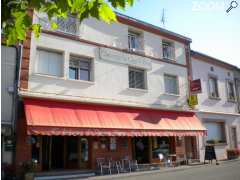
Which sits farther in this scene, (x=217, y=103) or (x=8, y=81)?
(x=217, y=103)

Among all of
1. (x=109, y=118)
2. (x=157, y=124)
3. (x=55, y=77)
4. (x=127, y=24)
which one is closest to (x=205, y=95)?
(x=157, y=124)

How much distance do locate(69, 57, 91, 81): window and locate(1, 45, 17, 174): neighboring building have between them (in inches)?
123

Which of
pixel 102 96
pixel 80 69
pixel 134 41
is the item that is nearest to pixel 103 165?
pixel 102 96

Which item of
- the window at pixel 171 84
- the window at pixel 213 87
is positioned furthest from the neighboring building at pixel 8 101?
the window at pixel 213 87

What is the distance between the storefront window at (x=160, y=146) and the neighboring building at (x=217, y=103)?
314 cm

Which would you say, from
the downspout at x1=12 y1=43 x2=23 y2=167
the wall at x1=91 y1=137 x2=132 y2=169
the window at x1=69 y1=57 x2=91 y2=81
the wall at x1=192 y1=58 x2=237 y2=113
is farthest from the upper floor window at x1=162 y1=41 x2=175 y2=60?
the downspout at x1=12 y1=43 x2=23 y2=167

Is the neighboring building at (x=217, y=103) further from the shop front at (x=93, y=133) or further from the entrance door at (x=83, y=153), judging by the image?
the entrance door at (x=83, y=153)

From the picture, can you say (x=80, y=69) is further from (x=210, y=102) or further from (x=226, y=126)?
(x=226, y=126)

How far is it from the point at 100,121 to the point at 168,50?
28.8 feet

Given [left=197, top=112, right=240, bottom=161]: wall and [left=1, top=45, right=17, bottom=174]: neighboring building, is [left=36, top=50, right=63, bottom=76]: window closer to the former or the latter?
[left=1, top=45, right=17, bottom=174]: neighboring building

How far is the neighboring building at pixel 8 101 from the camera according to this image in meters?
12.9

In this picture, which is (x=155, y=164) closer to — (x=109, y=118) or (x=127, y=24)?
(x=109, y=118)

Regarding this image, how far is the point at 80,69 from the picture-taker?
53.1ft

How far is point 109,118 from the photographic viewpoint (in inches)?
613
